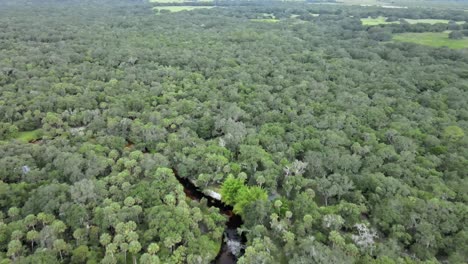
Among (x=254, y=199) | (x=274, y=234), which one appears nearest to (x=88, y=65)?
(x=254, y=199)

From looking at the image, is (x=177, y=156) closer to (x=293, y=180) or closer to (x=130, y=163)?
(x=130, y=163)

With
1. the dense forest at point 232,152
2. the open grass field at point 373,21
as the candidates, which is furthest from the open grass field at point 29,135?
the open grass field at point 373,21

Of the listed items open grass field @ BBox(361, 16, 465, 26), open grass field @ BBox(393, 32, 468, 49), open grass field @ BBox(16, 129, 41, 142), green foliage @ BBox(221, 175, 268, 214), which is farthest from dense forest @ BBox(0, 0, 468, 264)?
open grass field @ BBox(361, 16, 465, 26)

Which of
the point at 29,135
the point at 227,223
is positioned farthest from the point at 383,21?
the point at 29,135

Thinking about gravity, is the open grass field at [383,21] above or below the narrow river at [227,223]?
above

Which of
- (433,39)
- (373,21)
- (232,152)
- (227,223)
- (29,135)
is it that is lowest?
(227,223)

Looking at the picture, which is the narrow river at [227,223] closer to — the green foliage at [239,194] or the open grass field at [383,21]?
the green foliage at [239,194]

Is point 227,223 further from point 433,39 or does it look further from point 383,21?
point 383,21
